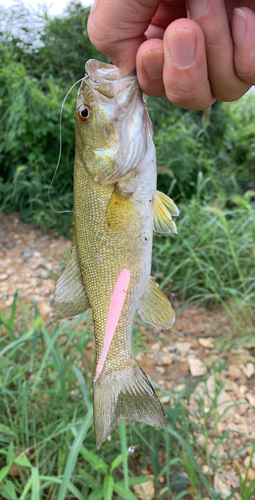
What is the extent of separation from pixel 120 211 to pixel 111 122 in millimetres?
324

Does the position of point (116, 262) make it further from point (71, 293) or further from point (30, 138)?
point (30, 138)

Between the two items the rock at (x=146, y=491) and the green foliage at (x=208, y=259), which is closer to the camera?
the rock at (x=146, y=491)

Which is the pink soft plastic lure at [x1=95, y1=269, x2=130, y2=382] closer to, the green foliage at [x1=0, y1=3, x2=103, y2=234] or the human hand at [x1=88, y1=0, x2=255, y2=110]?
the human hand at [x1=88, y1=0, x2=255, y2=110]

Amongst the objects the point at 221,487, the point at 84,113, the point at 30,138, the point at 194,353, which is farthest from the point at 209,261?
the point at 30,138

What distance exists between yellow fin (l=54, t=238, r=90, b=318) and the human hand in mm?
708

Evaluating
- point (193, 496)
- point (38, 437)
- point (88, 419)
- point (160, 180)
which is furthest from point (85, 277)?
point (160, 180)

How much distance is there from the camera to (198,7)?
102cm

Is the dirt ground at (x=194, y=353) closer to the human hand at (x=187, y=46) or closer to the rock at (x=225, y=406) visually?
the rock at (x=225, y=406)

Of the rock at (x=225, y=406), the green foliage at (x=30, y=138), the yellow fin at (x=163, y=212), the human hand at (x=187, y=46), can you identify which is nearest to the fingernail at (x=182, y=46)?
the human hand at (x=187, y=46)

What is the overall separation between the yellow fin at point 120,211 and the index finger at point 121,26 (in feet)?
1.54

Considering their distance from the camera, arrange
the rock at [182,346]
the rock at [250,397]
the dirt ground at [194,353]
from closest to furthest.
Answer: the dirt ground at [194,353]
the rock at [250,397]
the rock at [182,346]

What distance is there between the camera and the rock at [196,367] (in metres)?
2.60

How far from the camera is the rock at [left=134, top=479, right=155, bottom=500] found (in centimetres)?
182

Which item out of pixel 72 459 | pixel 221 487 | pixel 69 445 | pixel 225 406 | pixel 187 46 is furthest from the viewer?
pixel 225 406
